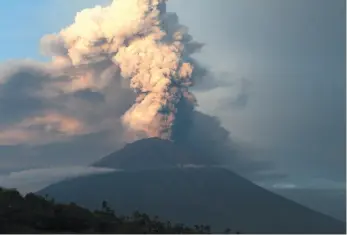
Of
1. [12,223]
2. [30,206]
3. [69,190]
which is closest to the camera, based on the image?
[12,223]

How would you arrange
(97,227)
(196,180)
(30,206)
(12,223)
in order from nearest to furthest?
(12,223)
(97,227)
(30,206)
(196,180)

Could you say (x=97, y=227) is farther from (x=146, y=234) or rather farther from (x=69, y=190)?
(x=69, y=190)

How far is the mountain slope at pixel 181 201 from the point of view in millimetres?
19000

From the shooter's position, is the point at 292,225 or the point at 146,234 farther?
the point at 292,225

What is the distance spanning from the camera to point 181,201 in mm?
32500

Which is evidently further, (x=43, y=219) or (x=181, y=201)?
(x=181, y=201)

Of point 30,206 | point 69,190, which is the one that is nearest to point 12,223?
point 30,206

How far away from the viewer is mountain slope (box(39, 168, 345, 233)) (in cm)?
1900

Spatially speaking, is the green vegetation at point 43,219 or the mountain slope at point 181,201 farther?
the mountain slope at point 181,201

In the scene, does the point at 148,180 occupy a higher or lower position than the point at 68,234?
higher

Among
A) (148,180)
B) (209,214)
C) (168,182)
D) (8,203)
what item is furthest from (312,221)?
(148,180)

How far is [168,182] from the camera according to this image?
25781 mm

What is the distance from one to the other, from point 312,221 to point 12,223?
9.76 metres

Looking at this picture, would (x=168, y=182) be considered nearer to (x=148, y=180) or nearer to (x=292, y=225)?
(x=148, y=180)
